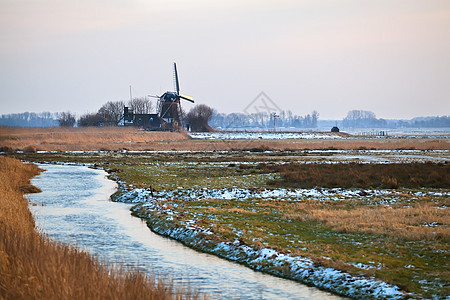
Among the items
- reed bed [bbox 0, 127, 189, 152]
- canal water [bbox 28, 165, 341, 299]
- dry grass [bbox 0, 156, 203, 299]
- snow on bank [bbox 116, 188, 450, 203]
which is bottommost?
canal water [bbox 28, 165, 341, 299]

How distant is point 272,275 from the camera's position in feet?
50.5

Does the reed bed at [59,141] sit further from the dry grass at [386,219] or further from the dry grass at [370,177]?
the dry grass at [386,219]

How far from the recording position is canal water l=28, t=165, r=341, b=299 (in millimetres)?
13875

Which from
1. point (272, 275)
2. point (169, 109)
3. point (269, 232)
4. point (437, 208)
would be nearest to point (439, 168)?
A: point (437, 208)

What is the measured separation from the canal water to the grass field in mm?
1083

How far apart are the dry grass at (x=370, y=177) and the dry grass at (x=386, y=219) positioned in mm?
9472

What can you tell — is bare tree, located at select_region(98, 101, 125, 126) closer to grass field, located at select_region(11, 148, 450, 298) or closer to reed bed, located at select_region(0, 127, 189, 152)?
reed bed, located at select_region(0, 127, 189, 152)

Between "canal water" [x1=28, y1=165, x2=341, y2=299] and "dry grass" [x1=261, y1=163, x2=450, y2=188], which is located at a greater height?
"dry grass" [x1=261, y1=163, x2=450, y2=188]

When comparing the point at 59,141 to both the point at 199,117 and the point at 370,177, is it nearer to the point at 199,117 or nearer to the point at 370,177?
the point at 370,177

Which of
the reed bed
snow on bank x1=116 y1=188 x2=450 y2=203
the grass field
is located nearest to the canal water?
the grass field

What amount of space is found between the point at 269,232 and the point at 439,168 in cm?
2611

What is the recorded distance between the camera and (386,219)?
2152cm

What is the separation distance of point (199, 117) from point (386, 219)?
160683 millimetres

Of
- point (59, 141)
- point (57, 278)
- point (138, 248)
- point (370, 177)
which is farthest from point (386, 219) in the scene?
point (59, 141)
